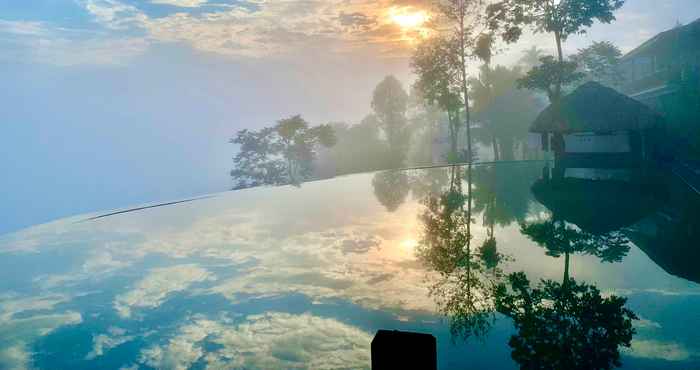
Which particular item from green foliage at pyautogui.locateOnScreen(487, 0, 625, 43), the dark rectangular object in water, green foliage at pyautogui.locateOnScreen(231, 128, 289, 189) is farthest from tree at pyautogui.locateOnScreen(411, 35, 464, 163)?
the dark rectangular object in water

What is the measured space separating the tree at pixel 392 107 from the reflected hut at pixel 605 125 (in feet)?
107

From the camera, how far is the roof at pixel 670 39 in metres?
21.0

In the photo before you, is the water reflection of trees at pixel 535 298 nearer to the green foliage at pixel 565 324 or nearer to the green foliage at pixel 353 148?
the green foliage at pixel 565 324

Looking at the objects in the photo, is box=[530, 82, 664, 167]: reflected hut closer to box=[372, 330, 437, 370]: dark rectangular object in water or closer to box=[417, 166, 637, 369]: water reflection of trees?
box=[417, 166, 637, 369]: water reflection of trees

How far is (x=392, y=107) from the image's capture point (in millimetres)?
53688

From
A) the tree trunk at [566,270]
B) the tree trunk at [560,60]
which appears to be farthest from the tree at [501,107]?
the tree trunk at [566,270]

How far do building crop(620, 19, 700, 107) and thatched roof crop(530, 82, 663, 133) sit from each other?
2.65 metres

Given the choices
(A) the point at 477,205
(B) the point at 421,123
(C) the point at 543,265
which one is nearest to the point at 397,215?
(A) the point at 477,205

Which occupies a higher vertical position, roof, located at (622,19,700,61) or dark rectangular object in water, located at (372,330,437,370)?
roof, located at (622,19,700,61)

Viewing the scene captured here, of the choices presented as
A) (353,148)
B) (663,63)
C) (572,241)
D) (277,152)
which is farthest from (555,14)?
(353,148)

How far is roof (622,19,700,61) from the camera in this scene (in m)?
21.0

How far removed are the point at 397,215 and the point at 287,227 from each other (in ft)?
11.8

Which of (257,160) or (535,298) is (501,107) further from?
(535,298)

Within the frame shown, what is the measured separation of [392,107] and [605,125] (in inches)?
1501
